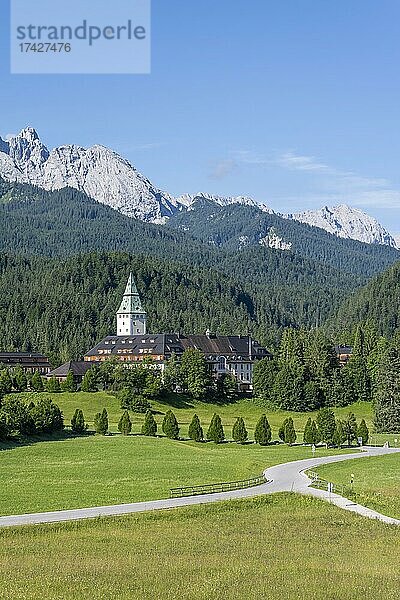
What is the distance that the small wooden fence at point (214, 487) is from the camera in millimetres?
55219

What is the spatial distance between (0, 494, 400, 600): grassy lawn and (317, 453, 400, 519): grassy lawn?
4.59 meters

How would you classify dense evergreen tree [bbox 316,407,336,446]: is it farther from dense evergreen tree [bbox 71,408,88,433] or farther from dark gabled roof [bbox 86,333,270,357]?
dark gabled roof [bbox 86,333,270,357]

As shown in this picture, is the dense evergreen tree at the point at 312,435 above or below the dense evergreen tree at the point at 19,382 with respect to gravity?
below

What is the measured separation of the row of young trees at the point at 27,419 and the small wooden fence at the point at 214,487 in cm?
3412

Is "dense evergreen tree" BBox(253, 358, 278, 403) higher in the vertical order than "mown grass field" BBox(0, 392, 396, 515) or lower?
higher

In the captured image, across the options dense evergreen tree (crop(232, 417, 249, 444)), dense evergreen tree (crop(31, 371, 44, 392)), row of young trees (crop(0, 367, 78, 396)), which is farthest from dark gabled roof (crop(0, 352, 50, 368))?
dense evergreen tree (crop(232, 417, 249, 444))

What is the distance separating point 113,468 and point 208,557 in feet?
111

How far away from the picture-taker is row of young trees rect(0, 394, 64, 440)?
3438 inches

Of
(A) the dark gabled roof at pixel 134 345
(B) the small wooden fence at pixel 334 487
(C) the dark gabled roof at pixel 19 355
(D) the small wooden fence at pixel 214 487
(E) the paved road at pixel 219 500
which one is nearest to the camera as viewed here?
(E) the paved road at pixel 219 500

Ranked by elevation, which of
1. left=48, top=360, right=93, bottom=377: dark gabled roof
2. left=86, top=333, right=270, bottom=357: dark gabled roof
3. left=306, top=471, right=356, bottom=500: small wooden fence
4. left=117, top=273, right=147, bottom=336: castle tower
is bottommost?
left=306, top=471, right=356, bottom=500: small wooden fence

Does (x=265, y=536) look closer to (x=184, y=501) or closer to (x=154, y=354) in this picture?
(x=184, y=501)

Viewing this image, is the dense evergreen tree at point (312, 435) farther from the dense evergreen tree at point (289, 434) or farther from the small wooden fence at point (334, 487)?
the small wooden fence at point (334, 487)

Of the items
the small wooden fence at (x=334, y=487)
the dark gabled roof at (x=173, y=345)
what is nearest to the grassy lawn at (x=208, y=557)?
the small wooden fence at (x=334, y=487)

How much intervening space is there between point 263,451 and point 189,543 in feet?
154
